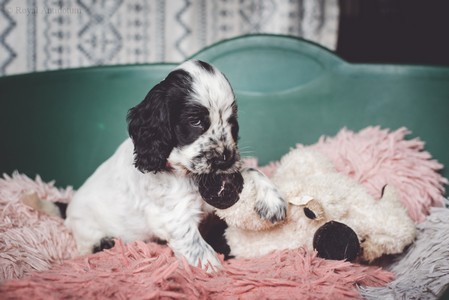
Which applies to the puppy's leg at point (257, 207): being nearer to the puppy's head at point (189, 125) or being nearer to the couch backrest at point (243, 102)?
the puppy's head at point (189, 125)

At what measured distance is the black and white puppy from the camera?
155cm

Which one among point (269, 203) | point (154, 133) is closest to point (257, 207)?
point (269, 203)

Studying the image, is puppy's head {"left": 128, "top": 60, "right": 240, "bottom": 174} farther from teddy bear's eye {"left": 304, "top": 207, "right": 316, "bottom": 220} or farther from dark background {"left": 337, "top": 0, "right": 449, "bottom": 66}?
dark background {"left": 337, "top": 0, "right": 449, "bottom": 66}

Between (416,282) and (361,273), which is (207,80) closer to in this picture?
(361,273)

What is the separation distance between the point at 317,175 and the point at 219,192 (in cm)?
44

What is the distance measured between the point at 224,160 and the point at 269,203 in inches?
8.5

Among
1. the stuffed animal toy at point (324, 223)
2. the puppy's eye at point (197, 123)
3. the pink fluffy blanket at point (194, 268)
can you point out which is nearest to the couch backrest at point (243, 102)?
the pink fluffy blanket at point (194, 268)

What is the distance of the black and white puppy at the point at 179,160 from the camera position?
1.55 metres

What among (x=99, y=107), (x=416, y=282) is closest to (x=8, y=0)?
(x=99, y=107)

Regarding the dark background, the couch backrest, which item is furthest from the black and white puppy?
the dark background

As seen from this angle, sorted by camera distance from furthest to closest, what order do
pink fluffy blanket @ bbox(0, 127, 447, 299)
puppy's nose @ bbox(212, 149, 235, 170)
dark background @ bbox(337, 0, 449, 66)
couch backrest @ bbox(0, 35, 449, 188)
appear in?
dark background @ bbox(337, 0, 449, 66) < couch backrest @ bbox(0, 35, 449, 188) < puppy's nose @ bbox(212, 149, 235, 170) < pink fluffy blanket @ bbox(0, 127, 447, 299)

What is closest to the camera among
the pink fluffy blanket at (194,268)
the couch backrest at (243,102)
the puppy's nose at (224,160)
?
the pink fluffy blanket at (194,268)

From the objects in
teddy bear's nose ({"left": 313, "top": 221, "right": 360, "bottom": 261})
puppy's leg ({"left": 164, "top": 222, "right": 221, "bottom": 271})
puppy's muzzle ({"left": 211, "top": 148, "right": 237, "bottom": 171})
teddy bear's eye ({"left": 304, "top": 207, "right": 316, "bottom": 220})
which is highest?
puppy's muzzle ({"left": 211, "top": 148, "right": 237, "bottom": 171})

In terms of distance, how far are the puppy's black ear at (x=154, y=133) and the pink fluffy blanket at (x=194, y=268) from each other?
31 centimetres
